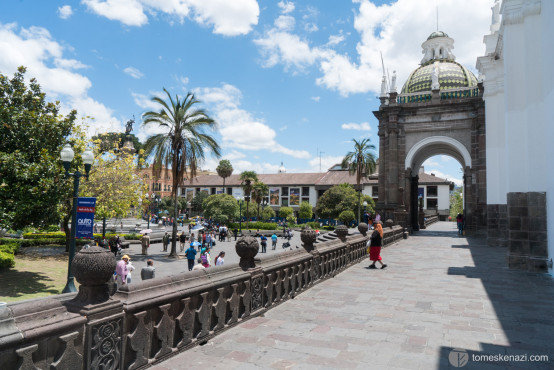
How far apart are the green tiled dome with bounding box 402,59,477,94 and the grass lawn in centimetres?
2822

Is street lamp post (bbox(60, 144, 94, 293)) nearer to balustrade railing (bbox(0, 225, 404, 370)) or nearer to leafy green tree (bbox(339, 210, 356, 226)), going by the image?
balustrade railing (bbox(0, 225, 404, 370))

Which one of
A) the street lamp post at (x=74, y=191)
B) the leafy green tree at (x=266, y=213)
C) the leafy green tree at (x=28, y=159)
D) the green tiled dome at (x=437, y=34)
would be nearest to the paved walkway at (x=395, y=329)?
the street lamp post at (x=74, y=191)

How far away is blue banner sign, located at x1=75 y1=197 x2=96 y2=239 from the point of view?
1052cm

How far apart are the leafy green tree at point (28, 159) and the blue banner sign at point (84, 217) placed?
6.84 feet

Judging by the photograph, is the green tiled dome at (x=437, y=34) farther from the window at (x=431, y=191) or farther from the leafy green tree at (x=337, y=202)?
the window at (x=431, y=191)

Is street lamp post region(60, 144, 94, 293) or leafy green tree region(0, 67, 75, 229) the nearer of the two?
street lamp post region(60, 144, 94, 293)

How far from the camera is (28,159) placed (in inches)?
467

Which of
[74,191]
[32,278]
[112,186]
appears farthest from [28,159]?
[112,186]

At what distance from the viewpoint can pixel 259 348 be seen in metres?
4.64

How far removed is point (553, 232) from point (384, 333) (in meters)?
7.50

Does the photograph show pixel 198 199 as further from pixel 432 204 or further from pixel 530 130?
pixel 530 130

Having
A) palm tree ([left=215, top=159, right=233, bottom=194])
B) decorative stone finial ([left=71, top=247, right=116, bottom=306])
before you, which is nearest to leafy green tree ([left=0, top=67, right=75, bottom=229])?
decorative stone finial ([left=71, top=247, right=116, bottom=306])

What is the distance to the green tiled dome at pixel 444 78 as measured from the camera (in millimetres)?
29281

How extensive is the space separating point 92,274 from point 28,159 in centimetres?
1092
